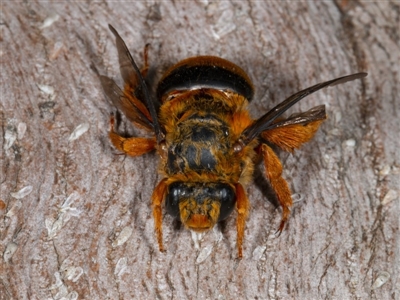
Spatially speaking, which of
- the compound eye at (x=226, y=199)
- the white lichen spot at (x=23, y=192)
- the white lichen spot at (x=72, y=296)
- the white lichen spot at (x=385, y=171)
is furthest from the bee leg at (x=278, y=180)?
the white lichen spot at (x=23, y=192)

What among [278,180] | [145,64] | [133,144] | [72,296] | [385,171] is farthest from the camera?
[145,64]

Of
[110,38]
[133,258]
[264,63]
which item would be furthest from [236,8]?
[133,258]

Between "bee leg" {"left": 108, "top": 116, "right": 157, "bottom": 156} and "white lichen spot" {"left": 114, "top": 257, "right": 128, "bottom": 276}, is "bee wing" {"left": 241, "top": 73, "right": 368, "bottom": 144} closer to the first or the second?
"bee leg" {"left": 108, "top": 116, "right": 157, "bottom": 156}

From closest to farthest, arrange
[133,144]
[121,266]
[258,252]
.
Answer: [121,266] < [258,252] < [133,144]

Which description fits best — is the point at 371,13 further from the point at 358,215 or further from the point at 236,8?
the point at 358,215

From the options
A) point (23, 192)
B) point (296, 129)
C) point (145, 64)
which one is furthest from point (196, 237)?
point (145, 64)

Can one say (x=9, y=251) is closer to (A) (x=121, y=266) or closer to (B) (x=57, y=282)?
(B) (x=57, y=282)
